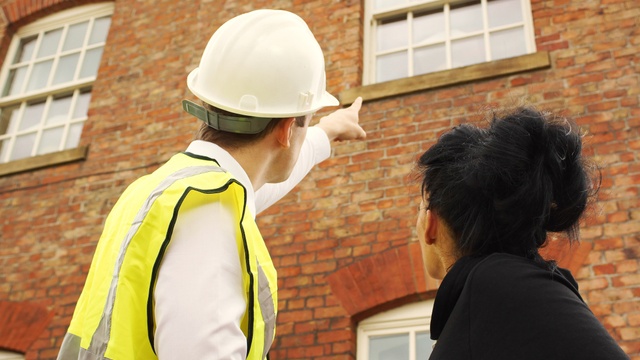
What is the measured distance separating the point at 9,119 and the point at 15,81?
1.75 feet

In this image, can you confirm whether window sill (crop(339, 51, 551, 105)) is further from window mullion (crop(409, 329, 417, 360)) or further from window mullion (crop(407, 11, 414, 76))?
window mullion (crop(409, 329, 417, 360))

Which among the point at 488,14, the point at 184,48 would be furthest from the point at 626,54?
the point at 184,48

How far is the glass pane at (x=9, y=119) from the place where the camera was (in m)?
8.09

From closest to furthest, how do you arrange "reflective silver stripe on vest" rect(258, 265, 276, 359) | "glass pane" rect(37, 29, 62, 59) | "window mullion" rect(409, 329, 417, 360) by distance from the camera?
"reflective silver stripe on vest" rect(258, 265, 276, 359) → "window mullion" rect(409, 329, 417, 360) → "glass pane" rect(37, 29, 62, 59)

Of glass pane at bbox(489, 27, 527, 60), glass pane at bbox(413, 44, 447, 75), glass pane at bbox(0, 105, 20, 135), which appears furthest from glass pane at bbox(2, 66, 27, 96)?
glass pane at bbox(489, 27, 527, 60)

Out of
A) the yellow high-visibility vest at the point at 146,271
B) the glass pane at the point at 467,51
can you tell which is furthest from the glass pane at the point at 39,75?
the yellow high-visibility vest at the point at 146,271

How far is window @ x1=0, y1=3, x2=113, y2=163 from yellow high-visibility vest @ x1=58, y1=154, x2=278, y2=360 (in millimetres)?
5836

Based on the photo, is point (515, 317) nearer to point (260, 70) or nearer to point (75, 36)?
point (260, 70)

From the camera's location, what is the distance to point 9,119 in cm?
820

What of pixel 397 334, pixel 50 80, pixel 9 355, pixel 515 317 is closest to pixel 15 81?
pixel 50 80

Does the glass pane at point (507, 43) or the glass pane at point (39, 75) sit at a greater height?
the glass pane at point (39, 75)

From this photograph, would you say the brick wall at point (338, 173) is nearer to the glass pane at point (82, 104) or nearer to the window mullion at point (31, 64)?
the glass pane at point (82, 104)

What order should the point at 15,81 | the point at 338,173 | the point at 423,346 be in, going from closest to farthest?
the point at 423,346 → the point at 338,173 → the point at 15,81

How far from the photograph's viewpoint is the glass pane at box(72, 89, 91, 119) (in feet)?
25.4
